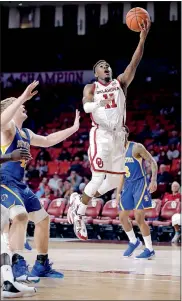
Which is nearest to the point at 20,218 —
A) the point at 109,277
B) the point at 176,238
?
the point at 109,277

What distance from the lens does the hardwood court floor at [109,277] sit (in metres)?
4.50

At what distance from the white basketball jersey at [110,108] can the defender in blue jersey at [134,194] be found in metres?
1.89

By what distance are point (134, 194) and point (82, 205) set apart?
2124 mm

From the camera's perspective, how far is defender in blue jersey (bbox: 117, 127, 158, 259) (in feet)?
27.4

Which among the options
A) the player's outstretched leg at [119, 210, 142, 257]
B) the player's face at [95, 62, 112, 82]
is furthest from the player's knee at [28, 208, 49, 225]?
the player's outstretched leg at [119, 210, 142, 257]

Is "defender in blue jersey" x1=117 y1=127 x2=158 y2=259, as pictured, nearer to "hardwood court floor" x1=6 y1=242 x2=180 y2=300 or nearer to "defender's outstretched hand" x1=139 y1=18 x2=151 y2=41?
"hardwood court floor" x1=6 y1=242 x2=180 y2=300

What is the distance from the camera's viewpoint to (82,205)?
6602mm

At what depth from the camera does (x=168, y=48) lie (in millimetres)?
18906

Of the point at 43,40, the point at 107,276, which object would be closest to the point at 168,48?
the point at 43,40

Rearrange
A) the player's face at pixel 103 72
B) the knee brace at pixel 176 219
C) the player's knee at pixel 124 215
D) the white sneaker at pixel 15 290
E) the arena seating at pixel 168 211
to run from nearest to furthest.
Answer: the white sneaker at pixel 15 290 → the player's face at pixel 103 72 → the player's knee at pixel 124 215 → the knee brace at pixel 176 219 → the arena seating at pixel 168 211

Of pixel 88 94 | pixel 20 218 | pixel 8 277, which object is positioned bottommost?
pixel 8 277

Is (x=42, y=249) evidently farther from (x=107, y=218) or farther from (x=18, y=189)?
(x=107, y=218)

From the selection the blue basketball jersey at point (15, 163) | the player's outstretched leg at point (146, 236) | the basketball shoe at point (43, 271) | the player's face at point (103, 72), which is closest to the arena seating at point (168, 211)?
the player's outstretched leg at point (146, 236)

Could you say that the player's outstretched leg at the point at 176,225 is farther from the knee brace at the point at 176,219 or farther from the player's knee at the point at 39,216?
the player's knee at the point at 39,216
